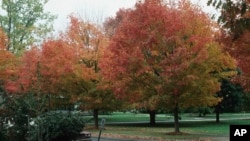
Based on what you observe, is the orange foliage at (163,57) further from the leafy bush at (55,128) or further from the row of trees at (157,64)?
the leafy bush at (55,128)

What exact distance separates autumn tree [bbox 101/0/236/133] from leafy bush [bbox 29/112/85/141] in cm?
715

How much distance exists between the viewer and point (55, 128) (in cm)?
1664

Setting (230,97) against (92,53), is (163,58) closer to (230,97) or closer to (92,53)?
(92,53)

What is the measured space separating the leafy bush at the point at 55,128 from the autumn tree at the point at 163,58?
7151 millimetres

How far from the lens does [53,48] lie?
30.7 m

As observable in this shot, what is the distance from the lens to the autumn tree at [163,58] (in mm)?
22922

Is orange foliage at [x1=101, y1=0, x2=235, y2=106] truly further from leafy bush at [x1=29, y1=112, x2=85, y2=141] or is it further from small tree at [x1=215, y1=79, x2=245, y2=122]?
small tree at [x1=215, y1=79, x2=245, y2=122]

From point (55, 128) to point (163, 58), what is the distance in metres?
9.30

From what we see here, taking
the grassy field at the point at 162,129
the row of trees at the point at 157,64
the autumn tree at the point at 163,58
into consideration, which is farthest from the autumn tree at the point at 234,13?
the grassy field at the point at 162,129

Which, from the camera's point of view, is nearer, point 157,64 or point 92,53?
point 157,64

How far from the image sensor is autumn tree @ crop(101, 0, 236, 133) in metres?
22.9

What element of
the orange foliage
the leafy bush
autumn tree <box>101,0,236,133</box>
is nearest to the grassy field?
autumn tree <box>101,0,236,133</box>

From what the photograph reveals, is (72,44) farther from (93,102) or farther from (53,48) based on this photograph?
(93,102)

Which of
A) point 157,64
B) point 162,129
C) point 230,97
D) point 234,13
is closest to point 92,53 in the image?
point 162,129
